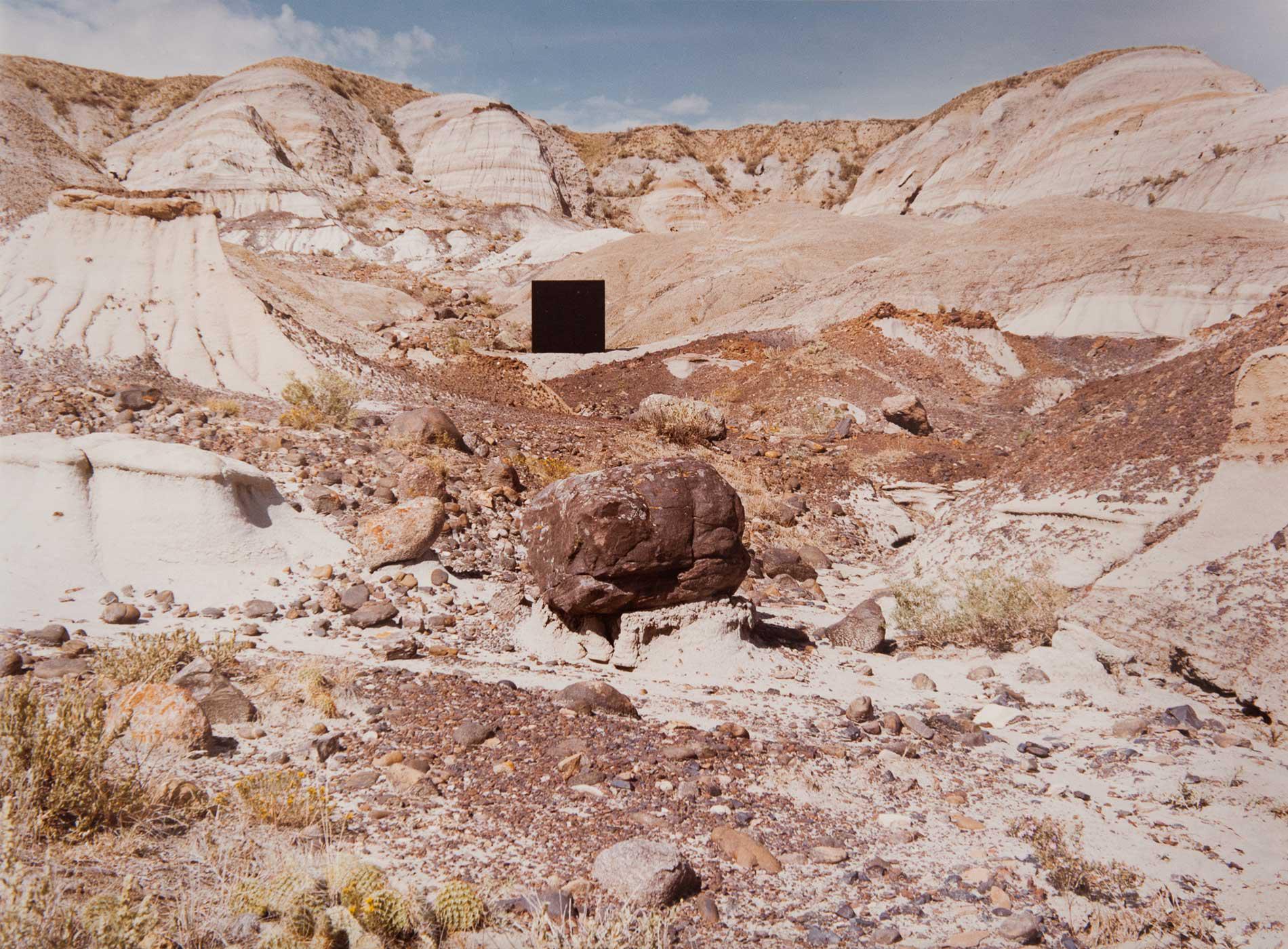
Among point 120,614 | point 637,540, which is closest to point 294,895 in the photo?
point 637,540

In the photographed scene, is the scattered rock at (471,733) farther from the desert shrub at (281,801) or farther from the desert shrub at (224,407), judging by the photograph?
the desert shrub at (224,407)

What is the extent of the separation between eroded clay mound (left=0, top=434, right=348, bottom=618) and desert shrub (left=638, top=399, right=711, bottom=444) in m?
6.03

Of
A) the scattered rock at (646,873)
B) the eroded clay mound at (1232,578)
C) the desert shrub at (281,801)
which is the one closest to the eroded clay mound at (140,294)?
the desert shrub at (281,801)

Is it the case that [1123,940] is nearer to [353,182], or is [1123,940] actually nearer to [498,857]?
[498,857]

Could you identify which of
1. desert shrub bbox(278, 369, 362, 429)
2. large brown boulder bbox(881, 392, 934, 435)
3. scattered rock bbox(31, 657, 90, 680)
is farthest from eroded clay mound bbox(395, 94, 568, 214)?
scattered rock bbox(31, 657, 90, 680)

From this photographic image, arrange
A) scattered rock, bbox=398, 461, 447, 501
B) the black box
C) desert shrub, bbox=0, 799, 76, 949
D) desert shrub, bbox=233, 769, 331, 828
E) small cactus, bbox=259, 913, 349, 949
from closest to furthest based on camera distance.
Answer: desert shrub, bbox=0, 799, 76, 949, small cactus, bbox=259, 913, 349, 949, desert shrub, bbox=233, 769, 331, 828, scattered rock, bbox=398, 461, 447, 501, the black box

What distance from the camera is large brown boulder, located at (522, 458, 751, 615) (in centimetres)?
526

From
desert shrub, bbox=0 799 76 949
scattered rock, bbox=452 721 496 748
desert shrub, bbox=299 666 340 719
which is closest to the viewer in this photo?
desert shrub, bbox=0 799 76 949

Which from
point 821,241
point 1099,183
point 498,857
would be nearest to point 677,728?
point 498,857

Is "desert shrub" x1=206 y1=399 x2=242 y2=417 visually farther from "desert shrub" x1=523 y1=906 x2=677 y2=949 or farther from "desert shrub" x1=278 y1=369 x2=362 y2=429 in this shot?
"desert shrub" x1=523 y1=906 x2=677 y2=949

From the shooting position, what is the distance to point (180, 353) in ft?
34.5

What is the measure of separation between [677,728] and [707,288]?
66.9 ft

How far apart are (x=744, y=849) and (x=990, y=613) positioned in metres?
3.43

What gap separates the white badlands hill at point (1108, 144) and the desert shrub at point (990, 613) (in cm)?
2312
